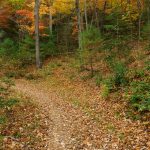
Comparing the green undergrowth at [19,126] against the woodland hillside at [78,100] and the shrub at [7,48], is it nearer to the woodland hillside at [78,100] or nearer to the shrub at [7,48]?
the woodland hillside at [78,100]

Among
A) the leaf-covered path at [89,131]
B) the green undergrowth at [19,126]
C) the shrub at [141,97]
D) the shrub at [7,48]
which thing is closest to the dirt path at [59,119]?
the leaf-covered path at [89,131]

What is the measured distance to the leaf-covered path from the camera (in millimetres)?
9062

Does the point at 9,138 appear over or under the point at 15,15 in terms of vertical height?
under

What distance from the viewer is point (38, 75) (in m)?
25.6

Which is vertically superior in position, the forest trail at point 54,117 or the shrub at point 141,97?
the shrub at point 141,97

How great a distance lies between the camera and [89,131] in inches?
413

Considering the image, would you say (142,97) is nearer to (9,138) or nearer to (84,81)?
(9,138)

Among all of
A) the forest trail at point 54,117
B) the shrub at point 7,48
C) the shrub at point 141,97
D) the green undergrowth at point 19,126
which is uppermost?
the shrub at point 7,48

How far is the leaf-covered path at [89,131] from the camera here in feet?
29.7

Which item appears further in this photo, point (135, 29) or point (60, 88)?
point (135, 29)

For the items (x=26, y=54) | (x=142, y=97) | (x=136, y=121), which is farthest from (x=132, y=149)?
(x=26, y=54)

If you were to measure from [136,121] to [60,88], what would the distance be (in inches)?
387

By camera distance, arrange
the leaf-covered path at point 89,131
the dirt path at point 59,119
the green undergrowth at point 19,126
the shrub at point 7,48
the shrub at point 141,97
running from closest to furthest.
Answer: the leaf-covered path at point 89,131
the dirt path at point 59,119
the green undergrowth at point 19,126
the shrub at point 141,97
the shrub at point 7,48

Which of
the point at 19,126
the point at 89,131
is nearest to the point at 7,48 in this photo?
the point at 19,126
